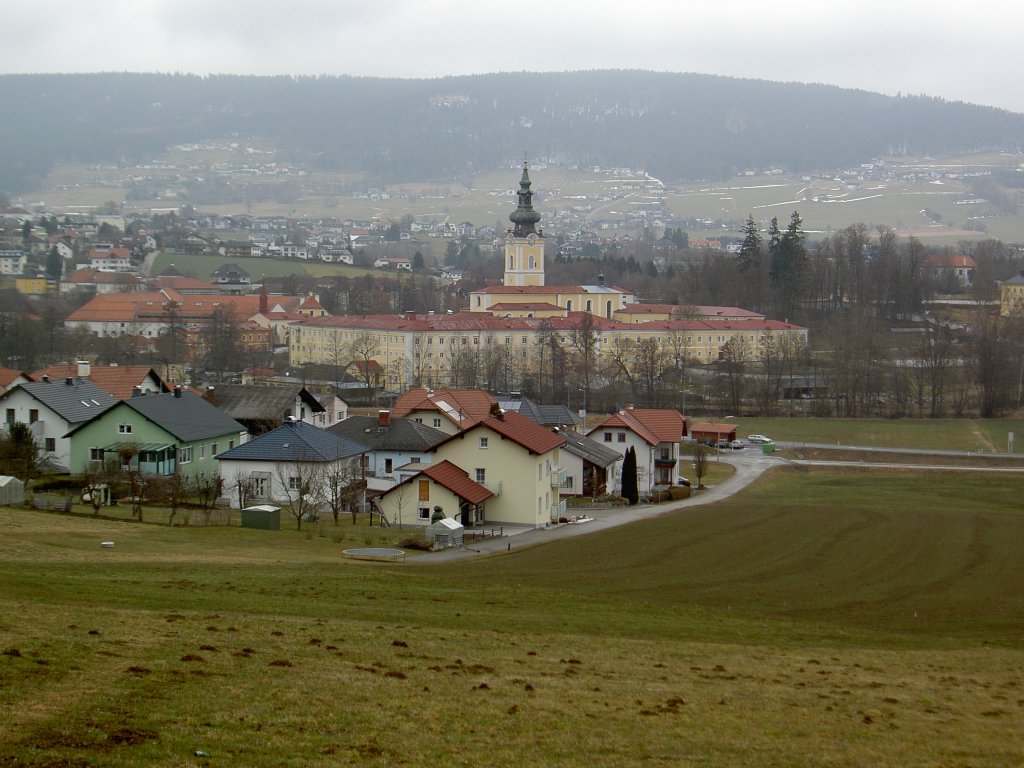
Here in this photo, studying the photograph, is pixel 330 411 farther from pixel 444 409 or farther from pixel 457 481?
pixel 457 481

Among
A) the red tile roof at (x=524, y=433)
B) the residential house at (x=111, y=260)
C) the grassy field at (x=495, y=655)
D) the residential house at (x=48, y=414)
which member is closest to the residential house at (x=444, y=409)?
the red tile roof at (x=524, y=433)

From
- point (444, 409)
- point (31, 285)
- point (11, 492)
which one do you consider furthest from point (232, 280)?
point (11, 492)

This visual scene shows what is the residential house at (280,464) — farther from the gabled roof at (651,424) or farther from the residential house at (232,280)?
the residential house at (232,280)

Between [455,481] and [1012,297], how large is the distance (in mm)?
93918

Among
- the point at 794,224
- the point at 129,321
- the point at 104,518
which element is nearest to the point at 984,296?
the point at 794,224

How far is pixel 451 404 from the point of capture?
1925 inches

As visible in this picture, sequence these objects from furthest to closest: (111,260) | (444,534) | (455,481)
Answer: (111,260) < (455,481) < (444,534)

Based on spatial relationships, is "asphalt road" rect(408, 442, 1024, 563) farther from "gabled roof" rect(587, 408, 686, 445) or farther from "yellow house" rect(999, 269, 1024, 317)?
"yellow house" rect(999, 269, 1024, 317)

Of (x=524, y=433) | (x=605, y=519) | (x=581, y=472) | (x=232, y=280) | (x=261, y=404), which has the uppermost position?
(x=232, y=280)

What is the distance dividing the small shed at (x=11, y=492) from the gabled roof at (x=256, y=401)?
52.0 feet

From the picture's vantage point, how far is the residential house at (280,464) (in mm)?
37938

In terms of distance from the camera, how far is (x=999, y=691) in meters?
16.4

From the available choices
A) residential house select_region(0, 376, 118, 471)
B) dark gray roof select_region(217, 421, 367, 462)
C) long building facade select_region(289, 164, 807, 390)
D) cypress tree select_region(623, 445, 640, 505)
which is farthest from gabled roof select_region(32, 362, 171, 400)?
long building facade select_region(289, 164, 807, 390)

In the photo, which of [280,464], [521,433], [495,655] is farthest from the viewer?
[521,433]
